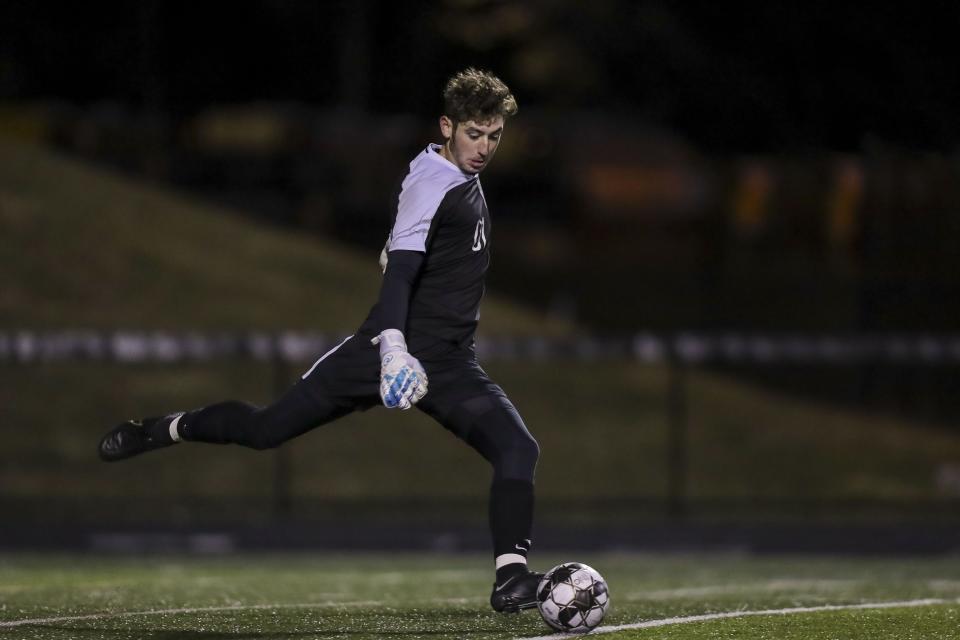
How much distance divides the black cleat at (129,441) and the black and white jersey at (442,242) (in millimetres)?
1279

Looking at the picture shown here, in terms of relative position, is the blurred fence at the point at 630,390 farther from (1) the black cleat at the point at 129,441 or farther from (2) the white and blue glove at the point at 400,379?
(2) the white and blue glove at the point at 400,379

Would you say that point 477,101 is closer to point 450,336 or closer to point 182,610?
point 450,336

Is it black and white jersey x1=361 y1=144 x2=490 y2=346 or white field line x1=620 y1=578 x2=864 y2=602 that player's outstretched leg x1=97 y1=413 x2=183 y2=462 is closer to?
black and white jersey x1=361 y1=144 x2=490 y2=346

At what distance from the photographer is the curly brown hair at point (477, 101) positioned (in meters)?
7.09

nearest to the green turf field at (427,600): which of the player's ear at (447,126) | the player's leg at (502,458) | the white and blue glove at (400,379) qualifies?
the player's leg at (502,458)

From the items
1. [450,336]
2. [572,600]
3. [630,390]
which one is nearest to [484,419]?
[450,336]

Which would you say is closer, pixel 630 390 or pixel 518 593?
pixel 518 593

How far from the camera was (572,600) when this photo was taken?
6832mm

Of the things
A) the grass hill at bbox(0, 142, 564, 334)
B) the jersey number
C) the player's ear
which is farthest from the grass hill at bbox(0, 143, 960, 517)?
the player's ear

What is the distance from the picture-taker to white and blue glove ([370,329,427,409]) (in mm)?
6719

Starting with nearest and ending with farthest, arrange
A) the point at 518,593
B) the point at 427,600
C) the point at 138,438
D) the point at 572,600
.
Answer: the point at 572,600 → the point at 518,593 → the point at 138,438 → the point at 427,600

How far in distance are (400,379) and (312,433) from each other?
14.4 m

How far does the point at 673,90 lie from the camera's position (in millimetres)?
38625

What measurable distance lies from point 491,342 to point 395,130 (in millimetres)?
15677
